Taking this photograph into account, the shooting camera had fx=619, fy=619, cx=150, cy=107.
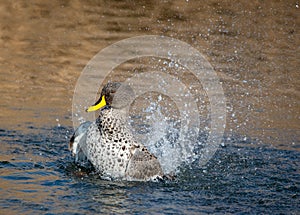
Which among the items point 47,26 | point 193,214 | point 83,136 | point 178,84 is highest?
point 47,26

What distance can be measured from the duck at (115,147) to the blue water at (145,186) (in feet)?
0.37

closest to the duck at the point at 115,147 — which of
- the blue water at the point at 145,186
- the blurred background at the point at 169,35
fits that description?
the blue water at the point at 145,186

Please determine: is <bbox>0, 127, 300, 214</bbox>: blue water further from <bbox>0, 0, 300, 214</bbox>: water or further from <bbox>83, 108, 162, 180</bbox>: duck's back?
<bbox>83, 108, 162, 180</bbox>: duck's back

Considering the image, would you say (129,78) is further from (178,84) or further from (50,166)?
(50,166)

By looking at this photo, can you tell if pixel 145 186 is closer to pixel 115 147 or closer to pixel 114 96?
pixel 115 147

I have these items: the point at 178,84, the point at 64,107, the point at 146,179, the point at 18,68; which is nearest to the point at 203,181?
the point at 146,179

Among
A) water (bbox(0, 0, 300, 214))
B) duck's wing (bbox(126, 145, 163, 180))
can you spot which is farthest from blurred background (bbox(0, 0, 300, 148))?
duck's wing (bbox(126, 145, 163, 180))

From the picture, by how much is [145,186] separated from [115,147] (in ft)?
1.49

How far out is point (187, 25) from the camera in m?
13.4

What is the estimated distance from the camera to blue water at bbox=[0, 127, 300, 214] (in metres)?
5.21

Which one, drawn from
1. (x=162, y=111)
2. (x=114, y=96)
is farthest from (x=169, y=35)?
(x=114, y=96)

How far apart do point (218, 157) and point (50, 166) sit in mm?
1916

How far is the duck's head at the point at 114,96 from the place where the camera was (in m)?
5.87

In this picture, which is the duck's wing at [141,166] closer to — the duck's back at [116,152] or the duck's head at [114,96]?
the duck's back at [116,152]
